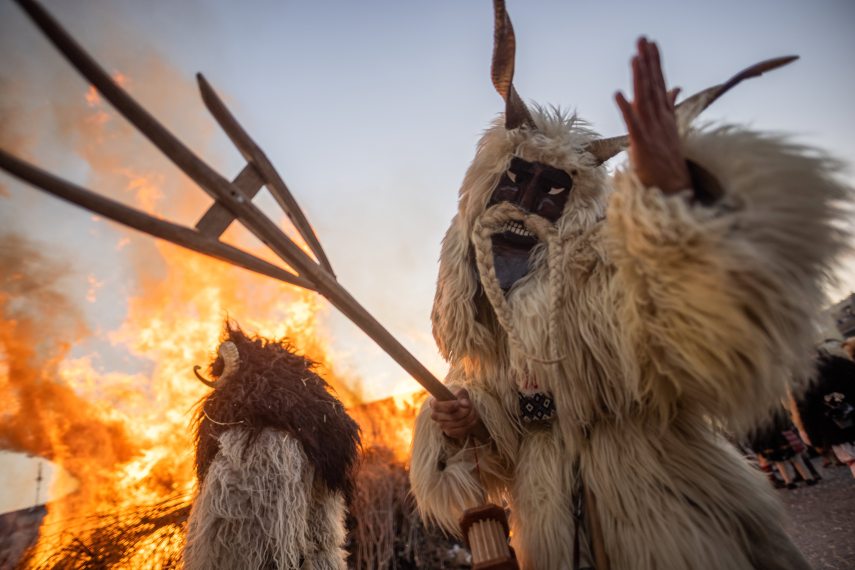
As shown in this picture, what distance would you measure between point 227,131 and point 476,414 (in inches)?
58.9

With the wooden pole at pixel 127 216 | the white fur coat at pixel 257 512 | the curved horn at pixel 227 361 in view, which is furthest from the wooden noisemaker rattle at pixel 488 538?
the curved horn at pixel 227 361

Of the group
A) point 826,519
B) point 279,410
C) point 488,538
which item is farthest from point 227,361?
point 826,519

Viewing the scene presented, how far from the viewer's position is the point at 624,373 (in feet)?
5.05

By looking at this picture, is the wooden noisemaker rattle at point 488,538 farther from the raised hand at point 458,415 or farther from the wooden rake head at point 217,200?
the wooden rake head at point 217,200

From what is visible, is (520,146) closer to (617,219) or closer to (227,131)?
(617,219)

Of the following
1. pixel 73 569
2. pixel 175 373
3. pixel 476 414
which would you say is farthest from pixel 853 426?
pixel 175 373

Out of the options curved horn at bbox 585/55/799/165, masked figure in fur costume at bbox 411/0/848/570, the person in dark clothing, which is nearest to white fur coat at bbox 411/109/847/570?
masked figure in fur costume at bbox 411/0/848/570

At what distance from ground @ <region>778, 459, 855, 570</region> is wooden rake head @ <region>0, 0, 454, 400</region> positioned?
4.22 meters

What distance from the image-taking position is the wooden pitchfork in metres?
0.93

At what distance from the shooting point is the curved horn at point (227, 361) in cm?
266

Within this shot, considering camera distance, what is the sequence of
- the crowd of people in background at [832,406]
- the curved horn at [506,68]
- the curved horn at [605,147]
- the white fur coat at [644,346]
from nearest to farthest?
the white fur coat at [644,346]
the curved horn at [506,68]
the curved horn at [605,147]
the crowd of people in background at [832,406]

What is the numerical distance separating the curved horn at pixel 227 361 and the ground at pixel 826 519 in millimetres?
4430

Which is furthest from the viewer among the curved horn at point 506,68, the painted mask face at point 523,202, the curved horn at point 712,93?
the painted mask face at point 523,202

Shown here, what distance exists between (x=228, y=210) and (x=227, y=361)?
1.82 m
